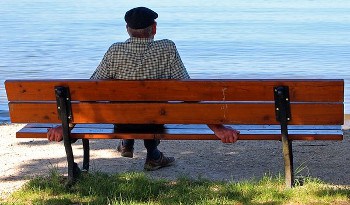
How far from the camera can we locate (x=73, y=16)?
3553 cm

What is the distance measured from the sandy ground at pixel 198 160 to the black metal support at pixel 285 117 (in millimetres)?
652

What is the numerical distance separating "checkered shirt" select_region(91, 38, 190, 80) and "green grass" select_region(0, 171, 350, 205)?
88cm

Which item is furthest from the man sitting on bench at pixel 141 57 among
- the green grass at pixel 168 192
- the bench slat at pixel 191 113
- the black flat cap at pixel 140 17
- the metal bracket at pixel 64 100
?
the green grass at pixel 168 192

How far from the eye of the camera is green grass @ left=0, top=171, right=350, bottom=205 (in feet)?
21.4

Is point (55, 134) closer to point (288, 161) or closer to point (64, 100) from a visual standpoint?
point (64, 100)

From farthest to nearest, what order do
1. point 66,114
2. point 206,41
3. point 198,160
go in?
1. point 206,41
2. point 198,160
3. point 66,114

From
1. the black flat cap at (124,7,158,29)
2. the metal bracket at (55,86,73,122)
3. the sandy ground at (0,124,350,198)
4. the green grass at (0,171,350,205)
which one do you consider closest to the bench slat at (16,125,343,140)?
the metal bracket at (55,86,73,122)

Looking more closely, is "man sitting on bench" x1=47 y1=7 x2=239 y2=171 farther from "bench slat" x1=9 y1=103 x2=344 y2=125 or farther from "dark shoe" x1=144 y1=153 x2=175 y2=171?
"dark shoe" x1=144 y1=153 x2=175 y2=171

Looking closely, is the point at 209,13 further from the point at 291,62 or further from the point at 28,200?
the point at 28,200

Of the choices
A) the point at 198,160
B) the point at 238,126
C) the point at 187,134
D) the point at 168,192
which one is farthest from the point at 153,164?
the point at 168,192

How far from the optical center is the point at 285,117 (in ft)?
22.5

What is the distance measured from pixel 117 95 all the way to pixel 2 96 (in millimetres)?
8883

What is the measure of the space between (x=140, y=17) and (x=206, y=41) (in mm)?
17046

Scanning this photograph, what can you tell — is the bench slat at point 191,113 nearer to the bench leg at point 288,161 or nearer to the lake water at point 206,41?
the bench leg at point 288,161
